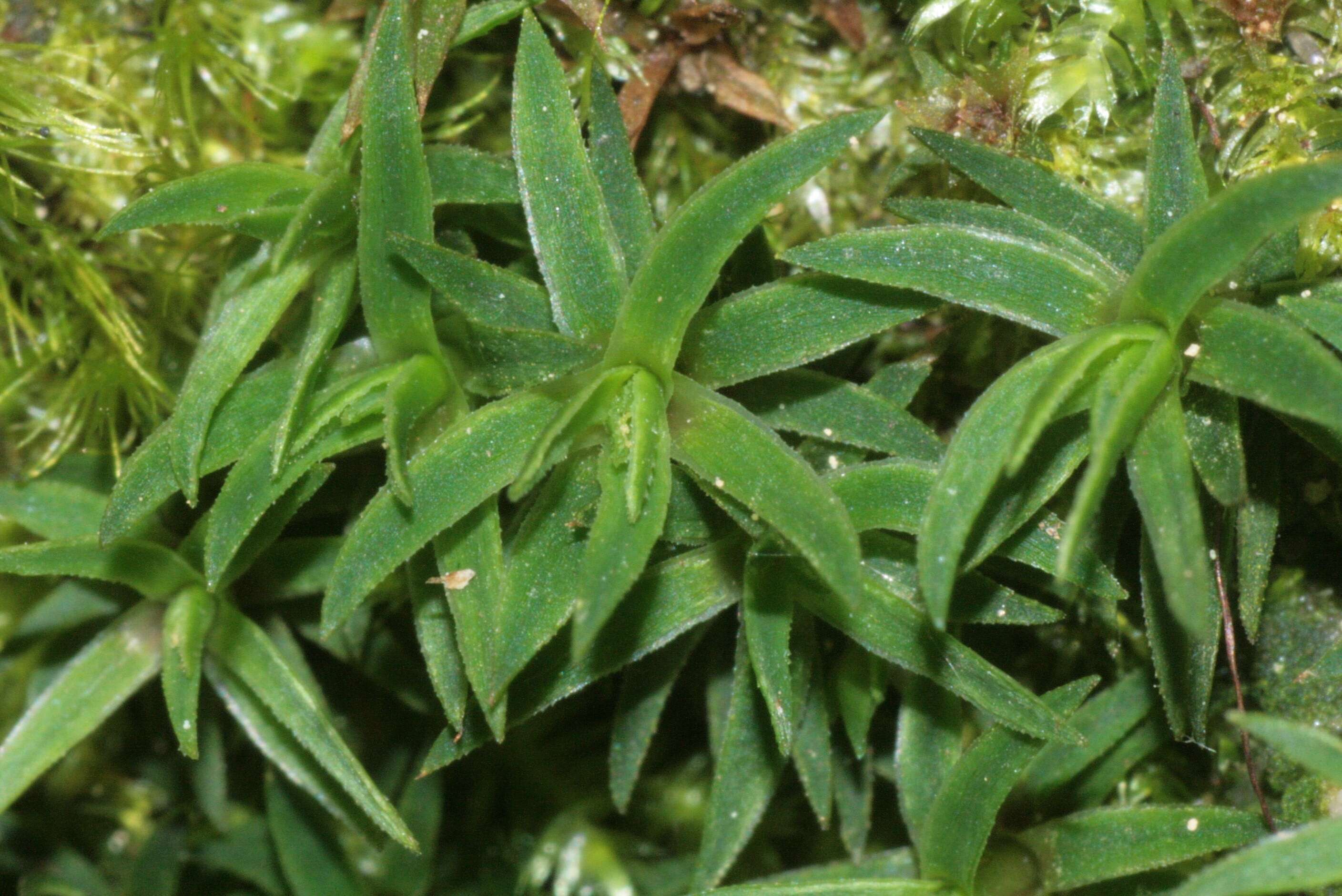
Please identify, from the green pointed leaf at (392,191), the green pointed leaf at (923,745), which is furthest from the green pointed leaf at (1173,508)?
the green pointed leaf at (392,191)

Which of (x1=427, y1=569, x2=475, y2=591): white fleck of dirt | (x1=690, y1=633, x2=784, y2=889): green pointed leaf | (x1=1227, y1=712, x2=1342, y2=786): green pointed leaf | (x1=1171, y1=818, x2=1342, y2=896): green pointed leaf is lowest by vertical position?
(x1=690, y1=633, x2=784, y2=889): green pointed leaf

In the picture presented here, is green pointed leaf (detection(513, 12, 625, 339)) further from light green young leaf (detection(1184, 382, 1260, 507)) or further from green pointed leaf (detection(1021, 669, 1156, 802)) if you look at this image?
green pointed leaf (detection(1021, 669, 1156, 802))

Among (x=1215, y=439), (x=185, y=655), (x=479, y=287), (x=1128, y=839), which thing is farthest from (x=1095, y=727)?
(x=185, y=655)

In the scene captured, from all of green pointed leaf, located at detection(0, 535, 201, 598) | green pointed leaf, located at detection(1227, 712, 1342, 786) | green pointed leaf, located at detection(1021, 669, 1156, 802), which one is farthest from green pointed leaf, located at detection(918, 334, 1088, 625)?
green pointed leaf, located at detection(0, 535, 201, 598)

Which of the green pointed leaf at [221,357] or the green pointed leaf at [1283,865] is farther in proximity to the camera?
the green pointed leaf at [221,357]

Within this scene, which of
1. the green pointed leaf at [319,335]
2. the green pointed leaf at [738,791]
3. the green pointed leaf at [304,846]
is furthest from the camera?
the green pointed leaf at [304,846]

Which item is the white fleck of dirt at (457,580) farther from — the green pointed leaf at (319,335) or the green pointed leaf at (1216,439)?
the green pointed leaf at (1216,439)

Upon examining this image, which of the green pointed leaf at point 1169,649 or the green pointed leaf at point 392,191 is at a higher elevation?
the green pointed leaf at point 392,191
